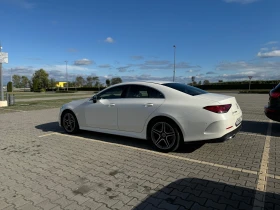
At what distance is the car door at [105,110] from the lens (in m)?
5.65

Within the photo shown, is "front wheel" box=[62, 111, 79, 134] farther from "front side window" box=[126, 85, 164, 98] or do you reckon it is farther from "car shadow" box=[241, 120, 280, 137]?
"car shadow" box=[241, 120, 280, 137]

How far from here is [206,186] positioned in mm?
3336

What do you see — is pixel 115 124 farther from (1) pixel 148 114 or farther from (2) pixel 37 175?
(2) pixel 37 175

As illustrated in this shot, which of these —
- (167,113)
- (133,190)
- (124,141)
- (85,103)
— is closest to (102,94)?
(85,103)

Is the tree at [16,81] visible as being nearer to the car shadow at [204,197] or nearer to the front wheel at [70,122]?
the front wheel at [70,122]

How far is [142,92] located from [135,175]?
2101mm

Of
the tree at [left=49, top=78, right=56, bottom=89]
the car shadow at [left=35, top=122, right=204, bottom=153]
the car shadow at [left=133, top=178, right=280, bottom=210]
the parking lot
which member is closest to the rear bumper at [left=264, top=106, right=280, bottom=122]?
the parking lot

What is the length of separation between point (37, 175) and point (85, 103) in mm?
2767

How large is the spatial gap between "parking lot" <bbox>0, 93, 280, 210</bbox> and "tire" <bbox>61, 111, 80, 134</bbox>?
747mm

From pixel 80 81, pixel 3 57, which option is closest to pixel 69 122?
pixel 3 57

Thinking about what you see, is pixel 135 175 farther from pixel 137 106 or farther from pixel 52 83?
pixel 52 83

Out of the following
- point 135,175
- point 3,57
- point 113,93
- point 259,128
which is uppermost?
point 3,57

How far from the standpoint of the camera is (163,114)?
186 inches

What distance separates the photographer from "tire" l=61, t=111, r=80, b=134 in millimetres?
6588
